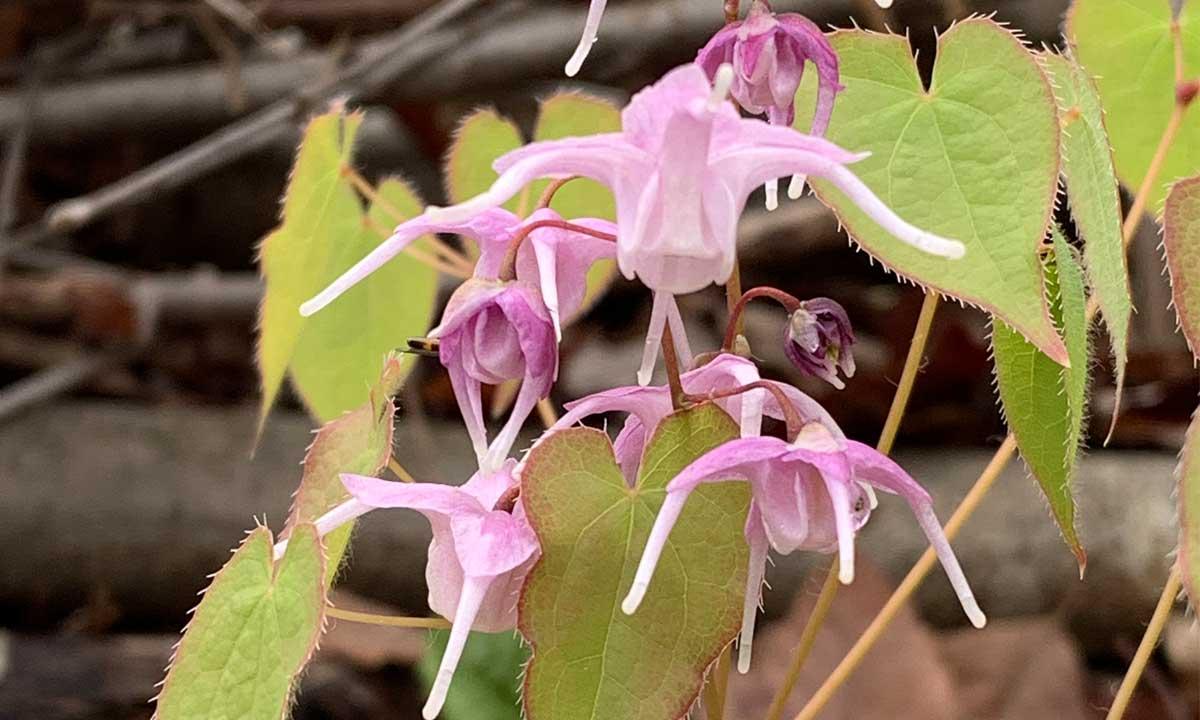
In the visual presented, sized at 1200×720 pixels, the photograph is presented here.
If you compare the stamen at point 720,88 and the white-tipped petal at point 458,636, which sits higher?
the stamen at point 720,88

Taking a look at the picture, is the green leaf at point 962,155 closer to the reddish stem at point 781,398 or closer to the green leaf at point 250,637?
the reddish stem at point 781,398

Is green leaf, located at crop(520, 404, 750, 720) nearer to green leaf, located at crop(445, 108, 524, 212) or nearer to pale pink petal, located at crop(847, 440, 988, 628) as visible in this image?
pale pink petal, located at crop(847, 440, 988, 628)

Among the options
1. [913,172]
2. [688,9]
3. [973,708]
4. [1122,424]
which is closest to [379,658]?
[973,708]

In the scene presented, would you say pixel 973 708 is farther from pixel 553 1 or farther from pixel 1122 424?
pixel 553 1

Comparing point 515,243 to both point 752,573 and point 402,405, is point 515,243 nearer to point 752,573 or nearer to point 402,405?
point 752,573

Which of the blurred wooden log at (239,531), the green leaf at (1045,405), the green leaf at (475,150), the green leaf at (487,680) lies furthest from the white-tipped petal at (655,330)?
the blurred wooden log at (239,531)
